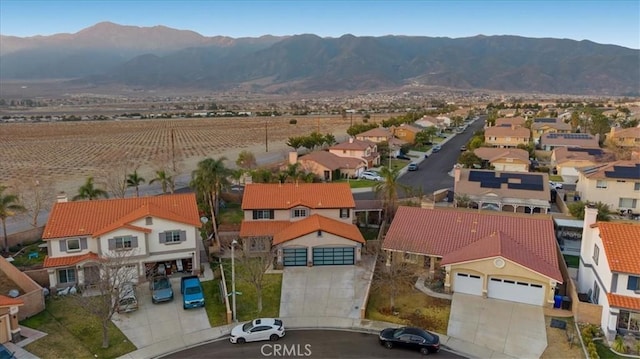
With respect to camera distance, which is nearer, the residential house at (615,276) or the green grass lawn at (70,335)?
the green grass lawn at (70,335)

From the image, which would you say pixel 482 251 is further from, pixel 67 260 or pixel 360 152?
pixel 360 152

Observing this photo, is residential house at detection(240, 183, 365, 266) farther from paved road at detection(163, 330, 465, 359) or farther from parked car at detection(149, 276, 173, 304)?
paved road at detection(163, 330, 465, 359)

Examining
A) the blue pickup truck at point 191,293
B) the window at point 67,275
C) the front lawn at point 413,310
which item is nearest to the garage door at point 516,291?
the front lawn at point 413,310

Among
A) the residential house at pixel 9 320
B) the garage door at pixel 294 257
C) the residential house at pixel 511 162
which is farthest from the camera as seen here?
the residential house at pixel 511 162

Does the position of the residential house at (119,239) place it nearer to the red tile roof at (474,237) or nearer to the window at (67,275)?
the window at (67,275)

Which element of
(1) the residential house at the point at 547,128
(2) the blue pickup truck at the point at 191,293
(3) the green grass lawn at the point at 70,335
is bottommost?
(3) the green grass lawn at the point at 70,335

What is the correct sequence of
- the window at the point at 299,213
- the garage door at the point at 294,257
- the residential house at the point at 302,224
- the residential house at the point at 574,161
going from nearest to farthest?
the residential house at the point at 302,224 < the garage door at the point at 294,257 < the window at the point at 299,213 < the residential house at the point at 574,161

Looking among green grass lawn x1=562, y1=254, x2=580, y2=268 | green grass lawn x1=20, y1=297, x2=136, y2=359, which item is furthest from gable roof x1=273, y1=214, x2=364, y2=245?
green grass lawn x1=562, y1=254, x2=580, y2=268

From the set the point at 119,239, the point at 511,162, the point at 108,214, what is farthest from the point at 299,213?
the point at 511,162
